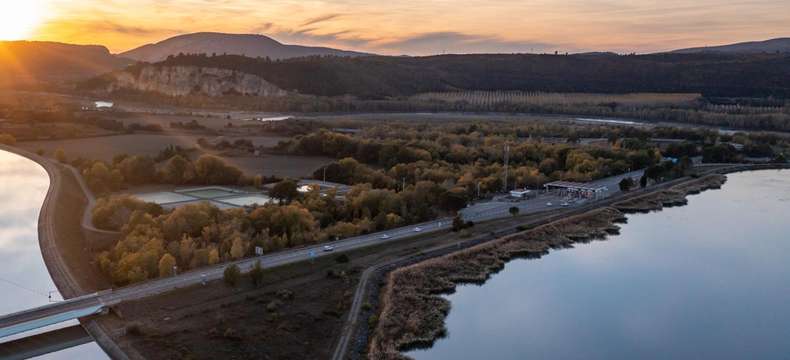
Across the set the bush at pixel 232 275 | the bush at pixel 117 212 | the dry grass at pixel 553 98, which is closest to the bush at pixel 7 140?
the bush at pixel 117 212

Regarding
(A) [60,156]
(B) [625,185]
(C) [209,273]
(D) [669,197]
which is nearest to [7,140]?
(A) [60,156]

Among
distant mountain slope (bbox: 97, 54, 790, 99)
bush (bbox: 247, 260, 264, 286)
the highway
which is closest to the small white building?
the highway

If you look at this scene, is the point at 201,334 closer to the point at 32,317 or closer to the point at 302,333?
the point at 302,333

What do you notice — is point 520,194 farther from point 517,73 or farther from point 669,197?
point 517,73

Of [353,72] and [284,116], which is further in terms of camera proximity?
[353,72]

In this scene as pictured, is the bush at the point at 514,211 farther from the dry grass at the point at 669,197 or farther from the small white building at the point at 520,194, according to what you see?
the dry grass at the point at 669,197

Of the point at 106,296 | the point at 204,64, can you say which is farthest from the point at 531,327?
the point at 204,64
